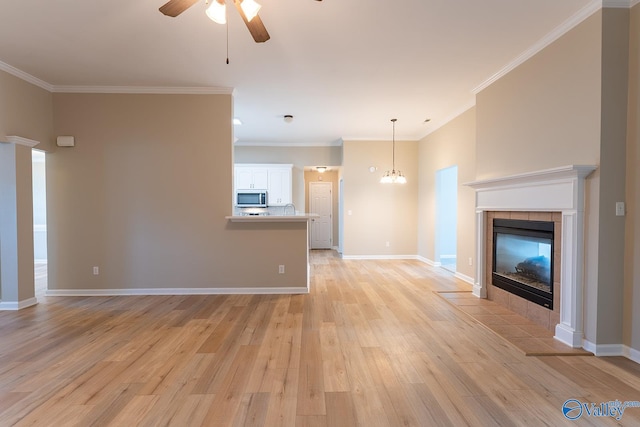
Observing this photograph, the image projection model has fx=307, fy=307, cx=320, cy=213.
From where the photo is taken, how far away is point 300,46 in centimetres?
313

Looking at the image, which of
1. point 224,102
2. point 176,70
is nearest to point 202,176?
point 224,102

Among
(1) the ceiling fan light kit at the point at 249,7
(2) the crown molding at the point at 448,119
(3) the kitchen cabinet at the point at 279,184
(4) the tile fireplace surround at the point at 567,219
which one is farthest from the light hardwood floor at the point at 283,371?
(3) the kitchen cabinet at the point at 279,184

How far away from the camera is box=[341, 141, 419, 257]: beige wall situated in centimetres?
715

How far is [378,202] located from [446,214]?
1.51 metres

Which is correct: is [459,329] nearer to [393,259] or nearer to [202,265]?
[202,265]

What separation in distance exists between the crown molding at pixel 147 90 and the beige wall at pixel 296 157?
11.0 feet

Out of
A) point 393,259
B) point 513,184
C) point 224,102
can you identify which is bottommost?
point 393,259

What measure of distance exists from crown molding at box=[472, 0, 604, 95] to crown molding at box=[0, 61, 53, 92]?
5.78m

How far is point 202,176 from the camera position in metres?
4.32

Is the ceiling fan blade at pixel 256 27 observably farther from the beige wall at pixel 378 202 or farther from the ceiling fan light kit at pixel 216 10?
the beige wall at pixel 378 202

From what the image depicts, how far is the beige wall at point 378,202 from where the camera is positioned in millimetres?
7152

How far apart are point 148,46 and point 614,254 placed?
467 cm

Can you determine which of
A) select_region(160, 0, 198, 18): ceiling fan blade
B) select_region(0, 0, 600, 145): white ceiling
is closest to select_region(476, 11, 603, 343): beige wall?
select_region(0, 0, 600, 145): white ceiling

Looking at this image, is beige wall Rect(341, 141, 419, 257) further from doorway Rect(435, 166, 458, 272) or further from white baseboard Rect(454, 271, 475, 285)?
white baseboard Rect(454, 271, 475, 285)
